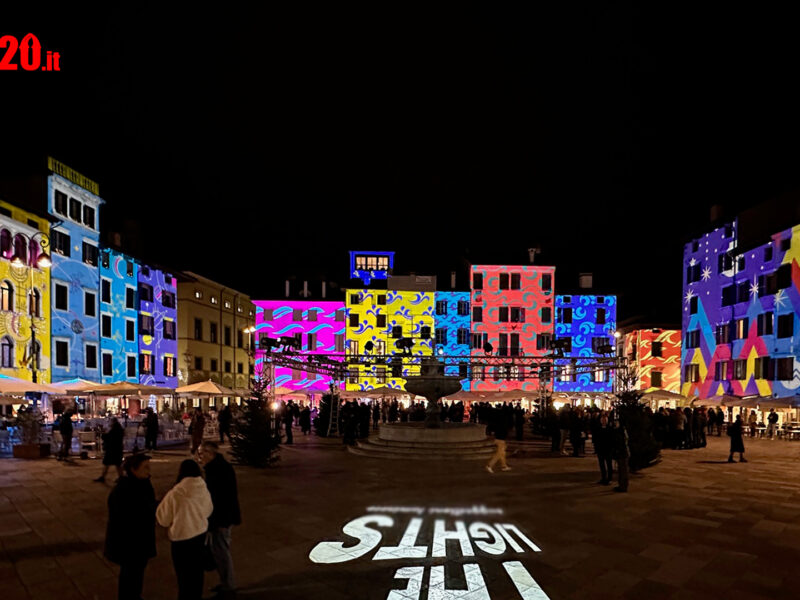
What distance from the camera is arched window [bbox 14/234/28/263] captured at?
27016mm

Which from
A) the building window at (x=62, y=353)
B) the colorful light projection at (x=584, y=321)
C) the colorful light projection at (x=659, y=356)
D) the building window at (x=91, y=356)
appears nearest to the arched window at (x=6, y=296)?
the building window at (x=62, y=353)

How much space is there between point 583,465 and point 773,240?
24.2m

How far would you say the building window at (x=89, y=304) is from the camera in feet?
107

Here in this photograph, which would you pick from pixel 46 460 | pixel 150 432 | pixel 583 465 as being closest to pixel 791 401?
pixel 583 465

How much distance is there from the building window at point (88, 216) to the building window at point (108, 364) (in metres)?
8.02

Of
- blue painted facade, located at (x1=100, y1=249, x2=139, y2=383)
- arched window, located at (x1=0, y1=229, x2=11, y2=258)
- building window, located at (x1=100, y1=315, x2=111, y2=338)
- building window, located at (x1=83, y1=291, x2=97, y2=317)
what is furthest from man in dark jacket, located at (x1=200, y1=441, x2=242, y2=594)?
building window, located at (x1=100, y1=315, x2=111, y2=338)

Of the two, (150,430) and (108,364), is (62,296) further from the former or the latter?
(150,430)

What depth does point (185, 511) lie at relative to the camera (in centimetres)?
525

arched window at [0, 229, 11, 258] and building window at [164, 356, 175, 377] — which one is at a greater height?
arched window at [0, 229, 11, 258]

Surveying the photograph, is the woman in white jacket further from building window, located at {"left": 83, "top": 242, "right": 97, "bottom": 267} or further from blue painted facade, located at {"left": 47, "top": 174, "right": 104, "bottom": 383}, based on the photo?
building window, located at {"left": 83, "top": 242, "right": 97, "bottom": 267}

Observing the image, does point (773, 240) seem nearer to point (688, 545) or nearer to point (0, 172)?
point (688, 545)

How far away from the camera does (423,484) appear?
12883mm

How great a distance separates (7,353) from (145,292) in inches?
536

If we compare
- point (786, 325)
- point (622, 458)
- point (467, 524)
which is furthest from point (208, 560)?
point (786, 325)
